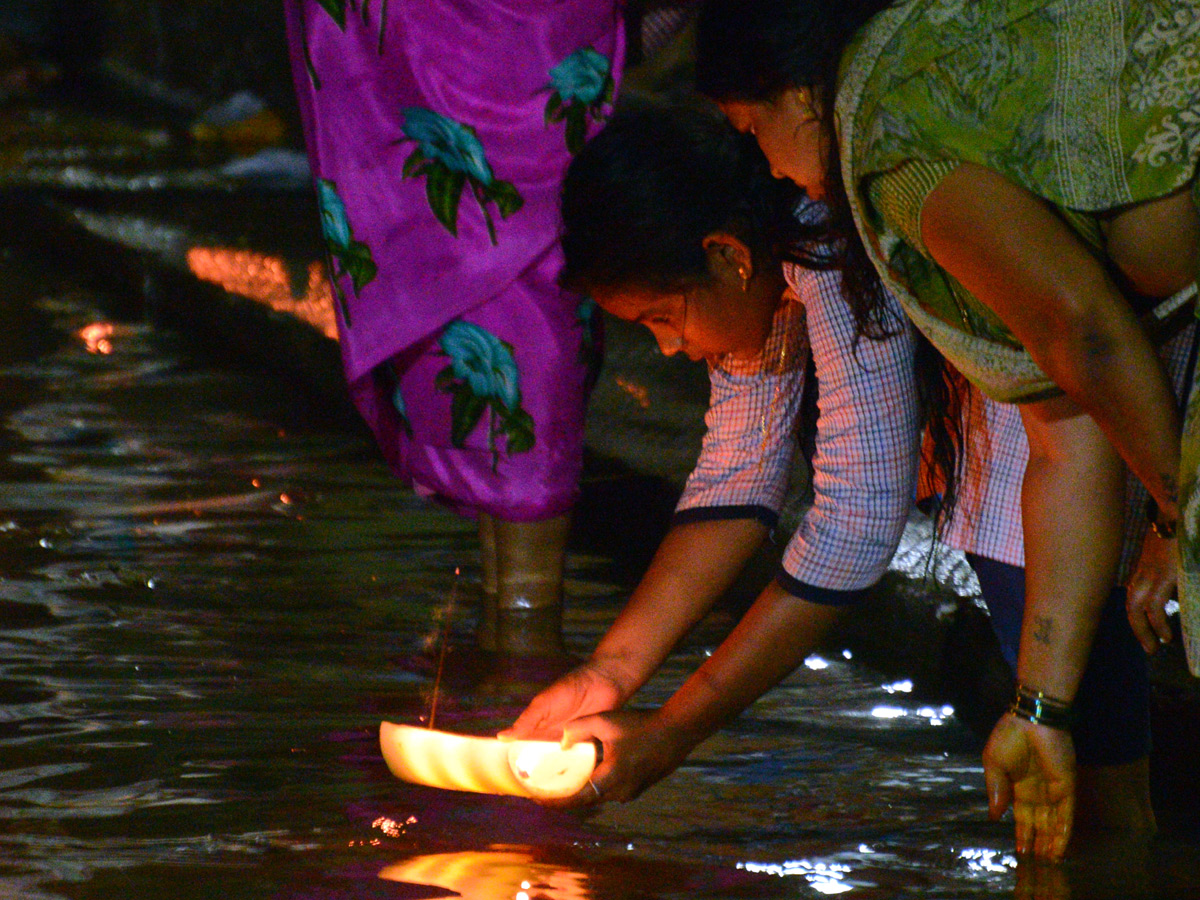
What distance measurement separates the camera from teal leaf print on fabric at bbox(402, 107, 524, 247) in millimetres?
3295

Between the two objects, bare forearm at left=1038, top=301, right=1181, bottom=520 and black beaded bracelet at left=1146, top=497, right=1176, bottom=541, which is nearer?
bare forearm at left=1038, top=301, right=1181, bottom=520

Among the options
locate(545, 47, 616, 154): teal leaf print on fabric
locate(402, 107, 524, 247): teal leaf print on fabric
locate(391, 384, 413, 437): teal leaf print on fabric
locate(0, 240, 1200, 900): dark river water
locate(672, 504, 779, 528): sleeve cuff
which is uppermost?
locate(545, 47, 616, 154): teal leaf print on fabric

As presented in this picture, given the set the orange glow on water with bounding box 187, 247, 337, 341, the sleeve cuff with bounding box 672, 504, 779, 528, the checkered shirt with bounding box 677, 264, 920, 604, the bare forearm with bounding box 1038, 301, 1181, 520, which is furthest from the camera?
the orange glow on water with bounding box 187, 247, 337, 341

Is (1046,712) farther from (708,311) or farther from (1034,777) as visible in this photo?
(708,311)

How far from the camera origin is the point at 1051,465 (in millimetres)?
2045

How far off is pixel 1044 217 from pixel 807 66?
359 mm

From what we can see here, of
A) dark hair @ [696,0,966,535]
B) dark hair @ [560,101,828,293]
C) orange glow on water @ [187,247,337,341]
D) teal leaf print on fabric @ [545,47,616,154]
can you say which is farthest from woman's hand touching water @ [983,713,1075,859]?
orange glow on water @ [187,247,337,341]

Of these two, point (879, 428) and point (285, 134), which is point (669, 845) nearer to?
point (879, 428)

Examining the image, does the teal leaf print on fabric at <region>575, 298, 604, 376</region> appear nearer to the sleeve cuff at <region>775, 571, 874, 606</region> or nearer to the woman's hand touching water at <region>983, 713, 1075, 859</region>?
the sleeve cuff at <region>775, 571, 874, 606</region>

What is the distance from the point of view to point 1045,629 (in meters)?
2.03

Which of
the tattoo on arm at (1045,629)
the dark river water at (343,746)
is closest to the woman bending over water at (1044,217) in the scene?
the tattoo on arm at (1045,629)

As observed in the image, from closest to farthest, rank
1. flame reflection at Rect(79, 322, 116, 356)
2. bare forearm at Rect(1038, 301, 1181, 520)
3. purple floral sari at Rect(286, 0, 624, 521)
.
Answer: bare forearm at Rect(1038, 301, 1181, 520) → purple floral sari at Rect(286, 0, 624, 521) → flame reflection at Rect(79, 322, 116, 356)

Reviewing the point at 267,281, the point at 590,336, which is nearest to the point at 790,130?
the point at 590,336

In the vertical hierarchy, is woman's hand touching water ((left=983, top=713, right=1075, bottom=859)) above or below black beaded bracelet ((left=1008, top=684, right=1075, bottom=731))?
below
